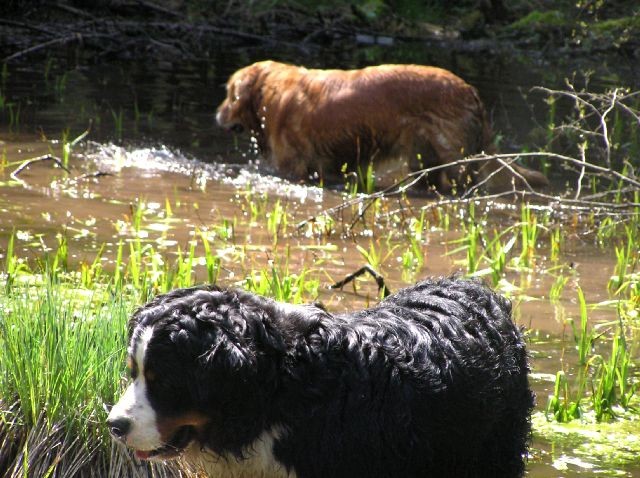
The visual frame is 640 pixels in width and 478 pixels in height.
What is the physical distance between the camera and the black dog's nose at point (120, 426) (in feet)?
9.86

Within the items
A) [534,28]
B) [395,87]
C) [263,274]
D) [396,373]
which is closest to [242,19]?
[534,28]

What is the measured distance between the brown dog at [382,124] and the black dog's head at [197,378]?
609 centimetres

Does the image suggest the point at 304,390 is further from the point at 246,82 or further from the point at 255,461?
the point at 246,82

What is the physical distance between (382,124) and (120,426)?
672 centimetres

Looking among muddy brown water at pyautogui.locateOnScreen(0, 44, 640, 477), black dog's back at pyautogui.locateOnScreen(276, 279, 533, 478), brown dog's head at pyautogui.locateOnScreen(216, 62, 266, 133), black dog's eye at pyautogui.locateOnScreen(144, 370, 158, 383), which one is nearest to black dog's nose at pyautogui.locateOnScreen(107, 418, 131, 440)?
black dog's eye at pyautogui.locateOnScreen(144, 370, 158, 383)

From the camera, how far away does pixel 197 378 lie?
3043mm

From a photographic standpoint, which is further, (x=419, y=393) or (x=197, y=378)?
(x=419, y=393)

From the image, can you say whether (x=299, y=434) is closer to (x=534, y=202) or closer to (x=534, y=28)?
(x=534, y=202)

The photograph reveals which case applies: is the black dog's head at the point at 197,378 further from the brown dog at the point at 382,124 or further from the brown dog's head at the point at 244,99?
the brown dog's head at the point at 244,99

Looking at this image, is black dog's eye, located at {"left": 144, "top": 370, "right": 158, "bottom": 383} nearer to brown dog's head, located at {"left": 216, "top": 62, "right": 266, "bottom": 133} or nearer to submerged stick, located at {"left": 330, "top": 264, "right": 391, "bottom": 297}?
submerged stick, located at {"left": 330, "top": 264, "right": 391, "bottom": 297}

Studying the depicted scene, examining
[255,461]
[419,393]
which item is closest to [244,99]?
[419,393]

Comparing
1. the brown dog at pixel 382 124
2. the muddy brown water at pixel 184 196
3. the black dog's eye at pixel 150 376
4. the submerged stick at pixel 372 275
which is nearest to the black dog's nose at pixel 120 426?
the black dog's eye at pixel 150 376

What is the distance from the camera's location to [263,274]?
5352 mm

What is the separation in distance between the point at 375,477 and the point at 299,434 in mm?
283
